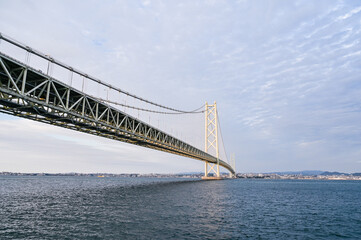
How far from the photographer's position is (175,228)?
14.9m

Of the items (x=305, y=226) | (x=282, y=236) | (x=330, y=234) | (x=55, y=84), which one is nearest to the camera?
(x=282, y=236)

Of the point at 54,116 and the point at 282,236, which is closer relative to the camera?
the point at 282,236

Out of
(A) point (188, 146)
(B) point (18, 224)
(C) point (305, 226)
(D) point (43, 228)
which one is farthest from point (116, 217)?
(A) point (188, 146)

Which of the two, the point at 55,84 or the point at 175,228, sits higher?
the point at 55,84

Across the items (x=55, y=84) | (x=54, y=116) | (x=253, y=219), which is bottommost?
(x=253, y=219)

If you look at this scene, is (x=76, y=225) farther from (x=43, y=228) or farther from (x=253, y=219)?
(x=253, y=219)

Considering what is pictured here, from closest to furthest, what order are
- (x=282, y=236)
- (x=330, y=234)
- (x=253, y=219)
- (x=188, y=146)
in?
(x=282, y=236) → (x=330, y=234) → (x=253, y=219) → (x=188, y=146)

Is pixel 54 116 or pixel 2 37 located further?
pixel 54 116

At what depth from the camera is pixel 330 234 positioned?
50.0 feet

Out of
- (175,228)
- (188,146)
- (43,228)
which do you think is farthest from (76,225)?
(188,146)

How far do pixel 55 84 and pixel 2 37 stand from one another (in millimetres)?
6229

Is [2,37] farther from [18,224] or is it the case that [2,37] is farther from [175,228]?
[175,228]

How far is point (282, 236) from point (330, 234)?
12.5 ft

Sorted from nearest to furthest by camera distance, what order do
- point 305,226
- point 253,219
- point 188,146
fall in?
point 305,226
point 253,219
point 188,146
